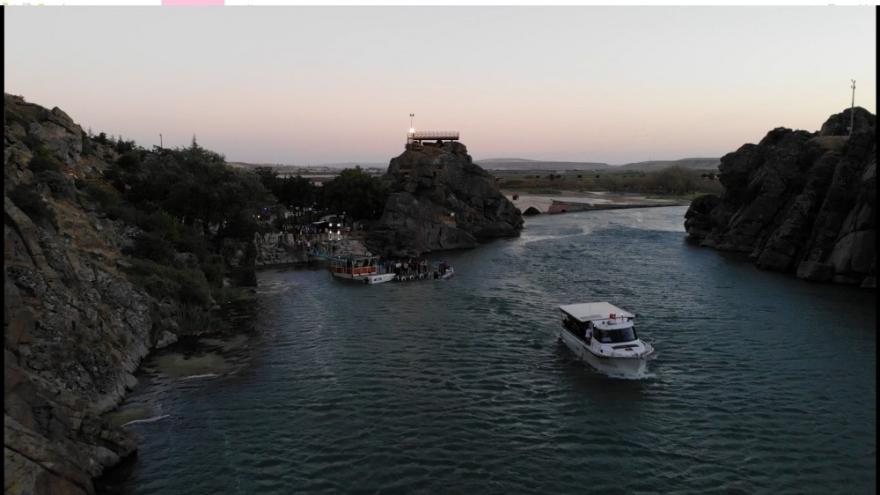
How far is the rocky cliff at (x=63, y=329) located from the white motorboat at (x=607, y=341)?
27.7m

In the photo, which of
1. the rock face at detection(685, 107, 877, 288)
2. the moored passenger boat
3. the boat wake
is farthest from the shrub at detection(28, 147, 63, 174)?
the rock face at detection(685, 107, 877, 288)

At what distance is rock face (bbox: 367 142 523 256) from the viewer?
104 m

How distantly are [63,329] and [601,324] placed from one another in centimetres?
3247

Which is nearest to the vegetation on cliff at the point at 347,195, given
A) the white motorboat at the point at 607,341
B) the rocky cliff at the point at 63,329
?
the rocky cliff at the point at 63,329

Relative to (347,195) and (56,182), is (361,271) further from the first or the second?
(347,195)

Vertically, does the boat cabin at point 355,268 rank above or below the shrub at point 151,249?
below

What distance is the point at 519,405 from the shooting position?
33562 millimetres

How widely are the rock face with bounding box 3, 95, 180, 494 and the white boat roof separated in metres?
29.1

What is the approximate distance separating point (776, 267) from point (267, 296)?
2649 inches

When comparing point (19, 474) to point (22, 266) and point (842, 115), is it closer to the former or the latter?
point (22, 266)

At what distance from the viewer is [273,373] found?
38344 mm

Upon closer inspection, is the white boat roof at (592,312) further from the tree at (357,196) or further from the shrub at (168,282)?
the tree at (357,196)

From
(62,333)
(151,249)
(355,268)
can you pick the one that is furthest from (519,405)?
(355,268)

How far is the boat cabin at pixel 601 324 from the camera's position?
39.1 meters
